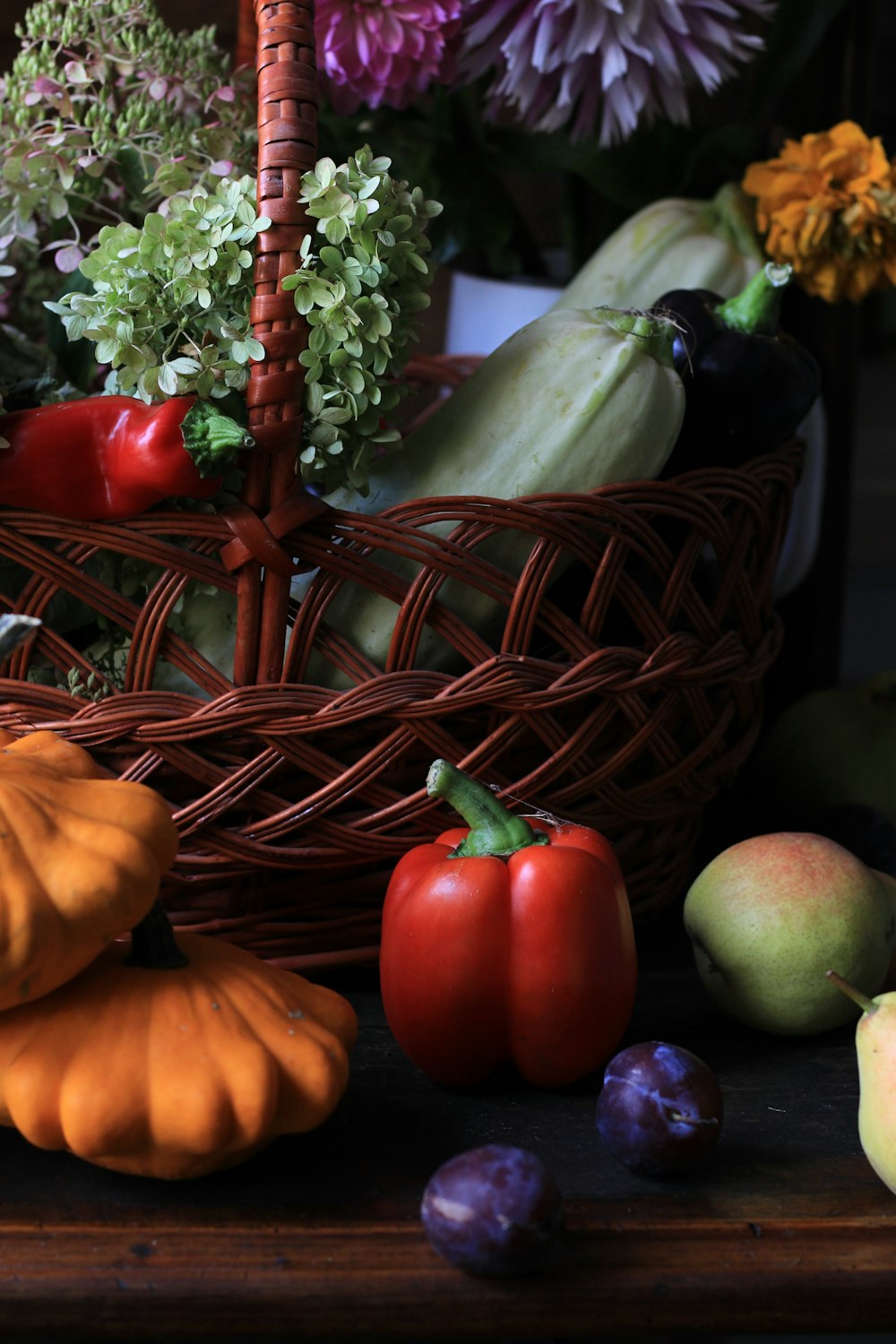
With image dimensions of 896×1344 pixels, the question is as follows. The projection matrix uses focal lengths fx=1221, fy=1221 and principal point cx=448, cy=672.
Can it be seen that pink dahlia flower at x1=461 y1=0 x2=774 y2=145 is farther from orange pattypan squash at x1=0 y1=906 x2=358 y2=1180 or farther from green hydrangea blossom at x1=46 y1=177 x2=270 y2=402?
orange pattypan squash at x1=0 y1=906 x2=358 y2=1180

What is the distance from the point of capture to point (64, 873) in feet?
1.52

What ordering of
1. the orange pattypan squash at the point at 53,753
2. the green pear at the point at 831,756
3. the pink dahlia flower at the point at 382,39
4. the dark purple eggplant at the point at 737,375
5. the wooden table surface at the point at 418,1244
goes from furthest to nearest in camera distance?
the green pear at the point at 831,756, the pink dahlia flower at the point at 382,39, the dark purple eggplant at the point at 737,375, the orange pattypan squash at the point at 53,753, the wooden table surface at the point at 418,1244

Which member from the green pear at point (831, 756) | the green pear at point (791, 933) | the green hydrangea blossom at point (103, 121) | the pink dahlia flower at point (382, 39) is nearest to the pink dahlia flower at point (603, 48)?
the pink dahlia flower at point (382, 39)

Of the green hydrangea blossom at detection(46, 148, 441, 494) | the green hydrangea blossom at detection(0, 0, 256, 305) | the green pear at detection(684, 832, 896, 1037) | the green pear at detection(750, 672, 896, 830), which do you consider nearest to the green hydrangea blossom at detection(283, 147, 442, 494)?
the green hydrangea blossom at detection(46, 148, 441, 494)

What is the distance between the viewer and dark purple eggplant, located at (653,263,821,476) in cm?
75

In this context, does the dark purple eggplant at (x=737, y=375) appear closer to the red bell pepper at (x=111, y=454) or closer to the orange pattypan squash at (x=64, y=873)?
the red bell pepper at (x=111, y=454)

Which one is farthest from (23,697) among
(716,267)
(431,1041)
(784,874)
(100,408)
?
(716,267)

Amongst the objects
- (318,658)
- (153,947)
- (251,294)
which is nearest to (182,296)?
(251,294)

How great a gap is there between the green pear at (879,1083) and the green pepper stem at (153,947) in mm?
278

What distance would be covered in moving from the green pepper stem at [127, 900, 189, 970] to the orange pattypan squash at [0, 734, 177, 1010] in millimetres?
27

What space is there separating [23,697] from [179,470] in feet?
0.52

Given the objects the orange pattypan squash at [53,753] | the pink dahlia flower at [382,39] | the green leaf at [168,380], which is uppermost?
the pink dahlia flower at [382,39]

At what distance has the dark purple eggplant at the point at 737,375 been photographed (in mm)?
753

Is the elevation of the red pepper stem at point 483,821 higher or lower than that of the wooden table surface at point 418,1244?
higher
